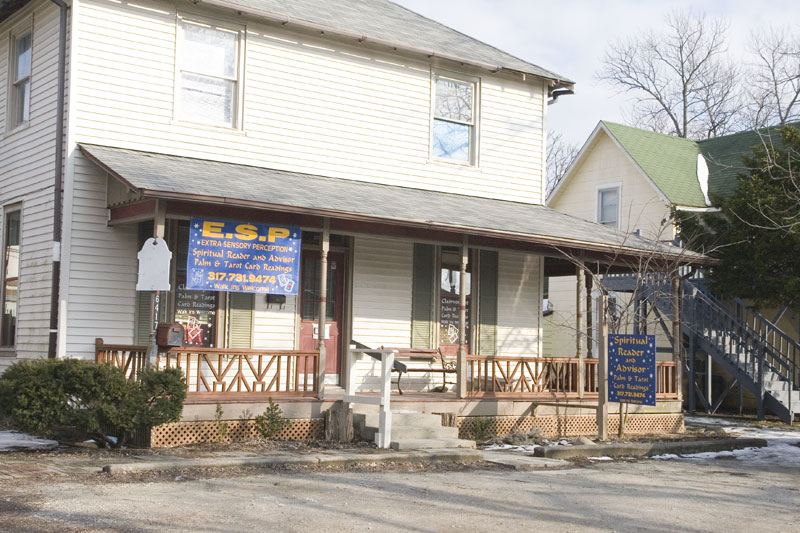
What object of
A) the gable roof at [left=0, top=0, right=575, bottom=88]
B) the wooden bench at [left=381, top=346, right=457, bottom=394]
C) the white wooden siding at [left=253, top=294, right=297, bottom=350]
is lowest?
the wooden bench at [left=381, top=346, right=457, bottom=394]

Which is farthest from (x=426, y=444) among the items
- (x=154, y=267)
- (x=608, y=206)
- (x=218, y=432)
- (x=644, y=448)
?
(x=608, y=206)

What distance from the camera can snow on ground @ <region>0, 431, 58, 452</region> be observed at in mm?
12070

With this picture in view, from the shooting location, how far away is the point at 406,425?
47.2ft

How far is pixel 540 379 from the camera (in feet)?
55.8

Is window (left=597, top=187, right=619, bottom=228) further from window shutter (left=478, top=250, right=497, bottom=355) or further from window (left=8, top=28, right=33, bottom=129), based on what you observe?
window (left=8, top=28, right=33, bottom=129)

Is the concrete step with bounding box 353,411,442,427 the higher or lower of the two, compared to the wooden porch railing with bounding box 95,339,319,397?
lower

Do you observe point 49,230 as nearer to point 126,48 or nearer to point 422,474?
point 126,48

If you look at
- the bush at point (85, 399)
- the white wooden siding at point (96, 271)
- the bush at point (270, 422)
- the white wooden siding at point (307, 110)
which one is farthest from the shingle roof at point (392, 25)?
the bush at point (85, 399)

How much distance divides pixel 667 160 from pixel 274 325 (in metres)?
16.6

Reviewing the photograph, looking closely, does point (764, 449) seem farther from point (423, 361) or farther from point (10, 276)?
point (10, 276)

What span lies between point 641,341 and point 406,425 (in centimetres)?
393

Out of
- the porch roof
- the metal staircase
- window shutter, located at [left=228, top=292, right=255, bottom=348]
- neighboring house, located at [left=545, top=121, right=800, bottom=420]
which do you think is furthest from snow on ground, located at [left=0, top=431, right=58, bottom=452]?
neighboring house, located at [left=545, top=121, right=800, bottom=420]

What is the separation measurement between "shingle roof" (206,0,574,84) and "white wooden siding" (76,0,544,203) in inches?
13.6

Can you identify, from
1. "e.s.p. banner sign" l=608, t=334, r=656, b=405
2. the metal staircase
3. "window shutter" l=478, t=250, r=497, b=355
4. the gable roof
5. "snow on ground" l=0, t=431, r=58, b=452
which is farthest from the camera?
the metal staircase
